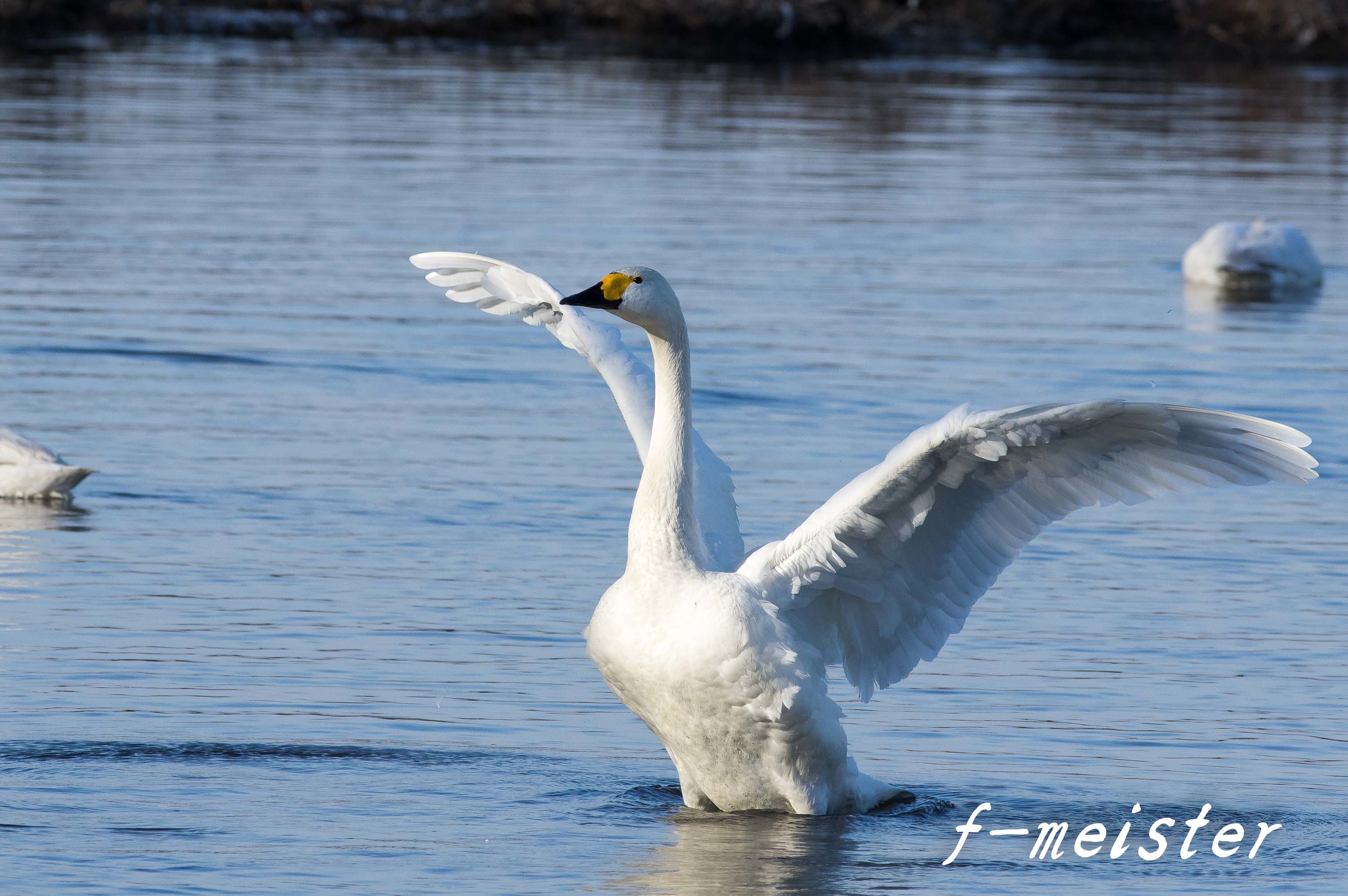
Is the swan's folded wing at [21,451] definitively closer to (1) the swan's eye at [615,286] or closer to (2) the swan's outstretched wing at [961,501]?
(1) the swan's eye at [615,286]

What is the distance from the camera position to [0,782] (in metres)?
7.25

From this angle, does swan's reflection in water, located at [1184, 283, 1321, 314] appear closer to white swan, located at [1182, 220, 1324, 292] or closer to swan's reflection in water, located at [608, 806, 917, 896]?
white swan, located at [1182, 220, 1324, 292]

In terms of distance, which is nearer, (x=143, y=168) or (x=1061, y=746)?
(x=1061, y=746)

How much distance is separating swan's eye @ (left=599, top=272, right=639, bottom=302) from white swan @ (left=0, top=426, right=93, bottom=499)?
4700mm

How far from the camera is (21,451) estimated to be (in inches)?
Answer: 440

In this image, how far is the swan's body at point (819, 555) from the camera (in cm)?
684

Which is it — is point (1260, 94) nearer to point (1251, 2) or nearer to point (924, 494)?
point (1251, 2)

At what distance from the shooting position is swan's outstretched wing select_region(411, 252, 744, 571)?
826cm

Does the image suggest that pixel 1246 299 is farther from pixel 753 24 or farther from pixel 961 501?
pixel 753 24

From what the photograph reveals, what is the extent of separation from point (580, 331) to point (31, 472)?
383 cm

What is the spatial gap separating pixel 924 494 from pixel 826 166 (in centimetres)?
2028

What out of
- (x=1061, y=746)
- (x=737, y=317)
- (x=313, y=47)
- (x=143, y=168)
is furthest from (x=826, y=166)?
(x=1061, y=746)

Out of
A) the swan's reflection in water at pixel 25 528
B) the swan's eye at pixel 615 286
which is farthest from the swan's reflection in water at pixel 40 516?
the swan's eye at pixel 615 286

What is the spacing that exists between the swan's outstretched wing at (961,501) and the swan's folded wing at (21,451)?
506 cm
